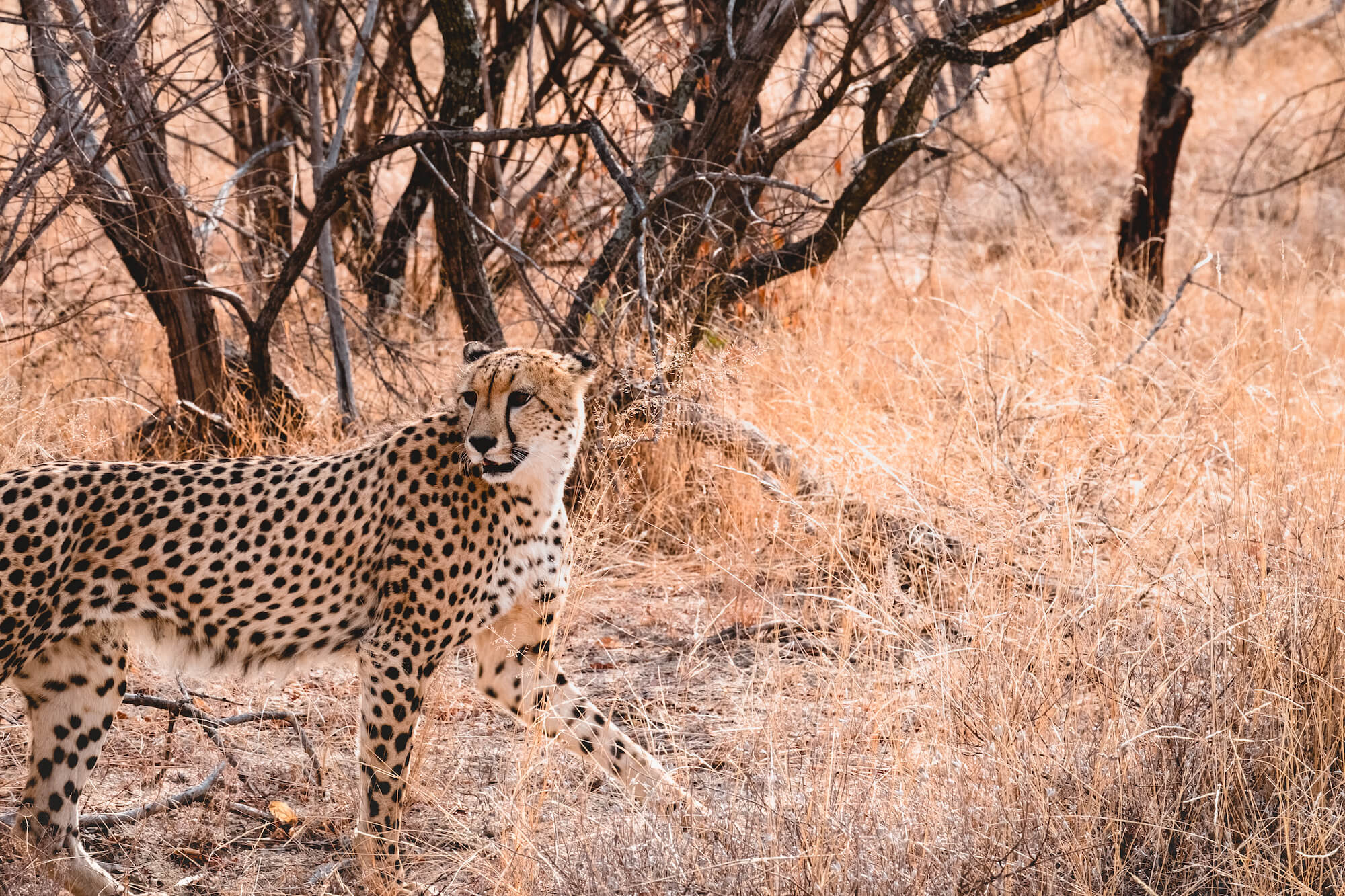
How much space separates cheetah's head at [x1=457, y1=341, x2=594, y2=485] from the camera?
3012mm

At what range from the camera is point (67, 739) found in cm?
288

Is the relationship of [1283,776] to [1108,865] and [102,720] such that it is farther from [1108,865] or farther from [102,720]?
[102,720]

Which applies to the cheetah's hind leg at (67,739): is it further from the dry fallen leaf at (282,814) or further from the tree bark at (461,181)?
the tree bark at (461,181)

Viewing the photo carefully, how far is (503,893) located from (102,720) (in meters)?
0.96

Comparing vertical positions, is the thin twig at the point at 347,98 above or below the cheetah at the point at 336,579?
above

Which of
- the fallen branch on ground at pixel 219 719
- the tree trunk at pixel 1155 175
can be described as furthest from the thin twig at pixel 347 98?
the tree trunk at pixel 1155 175

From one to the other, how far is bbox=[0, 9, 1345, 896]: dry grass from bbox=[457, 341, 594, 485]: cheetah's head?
0.61 metres

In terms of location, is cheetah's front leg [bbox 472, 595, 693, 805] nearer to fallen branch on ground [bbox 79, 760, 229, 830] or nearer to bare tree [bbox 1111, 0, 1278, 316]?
fallen branch on ground [bbox 79, 760, 229, 830]

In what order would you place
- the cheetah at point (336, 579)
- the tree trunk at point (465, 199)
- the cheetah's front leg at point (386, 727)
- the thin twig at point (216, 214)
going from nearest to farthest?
the cheetah at point (336, 579)
the cheetah's front leg at point (386, 727)
the tree trunk at point (465, 199)
the thin twig at point (216, 214)

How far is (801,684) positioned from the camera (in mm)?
3686

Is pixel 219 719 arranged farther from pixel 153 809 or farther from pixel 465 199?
pixel 465 199

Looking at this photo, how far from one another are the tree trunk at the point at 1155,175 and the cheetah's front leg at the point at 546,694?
4241 millimetres

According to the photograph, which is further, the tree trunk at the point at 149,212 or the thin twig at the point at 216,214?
the thin twig at the point at 216,214

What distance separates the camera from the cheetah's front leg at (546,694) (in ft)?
10.4
